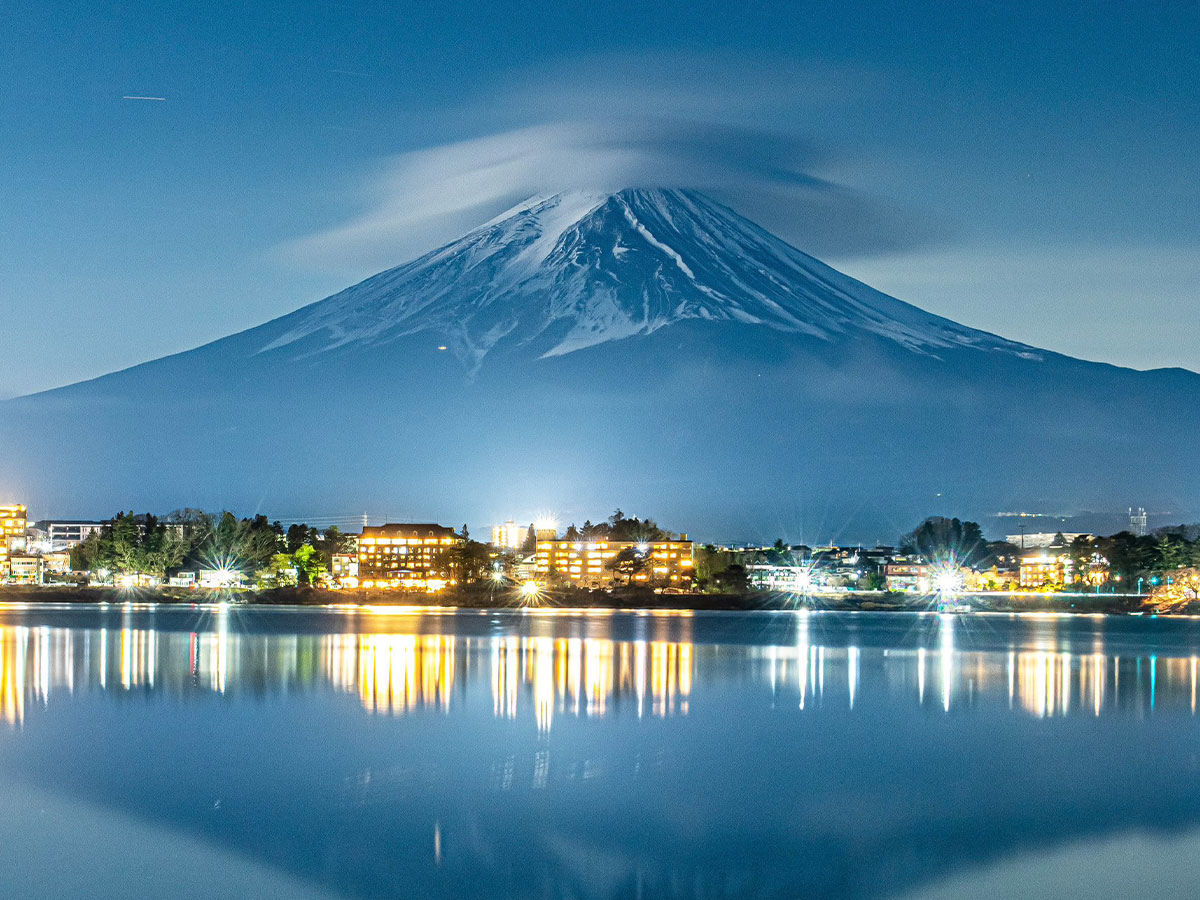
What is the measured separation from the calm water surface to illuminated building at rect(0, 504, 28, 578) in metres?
88.9

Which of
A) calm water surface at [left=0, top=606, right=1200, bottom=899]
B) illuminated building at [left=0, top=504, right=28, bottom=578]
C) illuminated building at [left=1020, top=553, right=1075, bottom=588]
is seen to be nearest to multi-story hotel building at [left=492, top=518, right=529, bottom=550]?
illuminated building at [left=0, top=504, right=28, bottom=578]

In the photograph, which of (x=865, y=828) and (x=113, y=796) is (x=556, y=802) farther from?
(x=113, y=796)

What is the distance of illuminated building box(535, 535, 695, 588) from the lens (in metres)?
99.5

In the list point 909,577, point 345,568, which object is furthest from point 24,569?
point 909,577

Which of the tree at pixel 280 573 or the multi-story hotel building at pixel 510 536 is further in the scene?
the multi-story hotel building at pixel 510 536

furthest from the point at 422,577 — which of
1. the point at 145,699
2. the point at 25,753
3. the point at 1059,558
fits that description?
the point at 25,753

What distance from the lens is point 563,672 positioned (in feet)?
105

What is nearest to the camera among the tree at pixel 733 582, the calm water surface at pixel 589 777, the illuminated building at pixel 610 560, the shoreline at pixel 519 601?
the calm water surface at pixel 589 777

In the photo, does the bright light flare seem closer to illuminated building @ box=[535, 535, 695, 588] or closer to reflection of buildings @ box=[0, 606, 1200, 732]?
illuminated building @ box=[535, 535, 695, 588]

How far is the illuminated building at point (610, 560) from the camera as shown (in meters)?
99.5

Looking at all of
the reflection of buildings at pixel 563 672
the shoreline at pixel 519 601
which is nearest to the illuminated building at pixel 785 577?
the shoreline at pixel 519 601

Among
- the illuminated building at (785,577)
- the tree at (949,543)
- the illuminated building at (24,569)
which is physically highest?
the tree at (949,543)

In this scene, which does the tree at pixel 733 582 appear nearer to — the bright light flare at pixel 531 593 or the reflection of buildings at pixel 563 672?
the bright light flare at pixel 531 593

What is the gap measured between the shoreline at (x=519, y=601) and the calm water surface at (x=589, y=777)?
46936 mm
